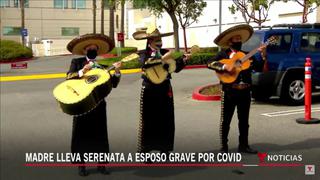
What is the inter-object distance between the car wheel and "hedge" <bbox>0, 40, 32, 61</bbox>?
28710 mm

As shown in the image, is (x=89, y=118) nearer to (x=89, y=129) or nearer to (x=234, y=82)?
(x=89, y=129)

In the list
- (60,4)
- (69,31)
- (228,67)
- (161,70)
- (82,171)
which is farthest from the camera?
(69,31)

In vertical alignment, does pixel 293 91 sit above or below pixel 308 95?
below

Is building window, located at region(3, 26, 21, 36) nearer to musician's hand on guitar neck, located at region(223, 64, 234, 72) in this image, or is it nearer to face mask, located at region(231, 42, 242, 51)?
face mask, located at region(231, 42, 242, 51)

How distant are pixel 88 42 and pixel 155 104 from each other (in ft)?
3.77

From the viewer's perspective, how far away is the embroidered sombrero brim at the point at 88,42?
6105mm

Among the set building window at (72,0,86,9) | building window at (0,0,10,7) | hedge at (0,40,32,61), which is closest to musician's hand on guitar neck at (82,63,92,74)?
hedge at (0,40,32,61)

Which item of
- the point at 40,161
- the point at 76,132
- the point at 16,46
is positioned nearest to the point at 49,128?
the point at 40,161

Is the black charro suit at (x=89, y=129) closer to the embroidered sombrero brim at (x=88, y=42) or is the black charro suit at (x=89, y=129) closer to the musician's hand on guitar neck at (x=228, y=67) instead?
the embroidered sombrero brim at (x=88, y=42)

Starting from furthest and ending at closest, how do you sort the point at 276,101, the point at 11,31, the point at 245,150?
the point at 11,31, the point at 276,101, the point at 245,150

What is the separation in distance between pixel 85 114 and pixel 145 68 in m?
0.99

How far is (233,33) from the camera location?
6.69 metres

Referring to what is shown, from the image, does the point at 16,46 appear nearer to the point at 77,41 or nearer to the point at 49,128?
the point at 49,128

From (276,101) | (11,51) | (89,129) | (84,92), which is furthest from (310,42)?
(11,51)
